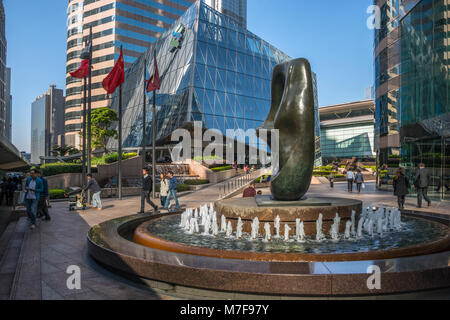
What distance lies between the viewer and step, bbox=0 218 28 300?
5.31 meters

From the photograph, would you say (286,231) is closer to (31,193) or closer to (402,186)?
(402,186)

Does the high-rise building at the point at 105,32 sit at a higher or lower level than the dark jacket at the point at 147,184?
higher

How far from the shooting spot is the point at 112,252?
5.75 meters

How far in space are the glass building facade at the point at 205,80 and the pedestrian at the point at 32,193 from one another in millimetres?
33062

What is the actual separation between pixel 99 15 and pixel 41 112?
128697 mm

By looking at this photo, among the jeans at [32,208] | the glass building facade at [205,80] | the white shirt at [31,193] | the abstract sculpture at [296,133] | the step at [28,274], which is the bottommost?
the step at [28,274]

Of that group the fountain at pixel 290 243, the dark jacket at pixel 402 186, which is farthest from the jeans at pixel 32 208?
the dark jacket at pixel 402 186

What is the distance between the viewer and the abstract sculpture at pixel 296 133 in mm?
8695

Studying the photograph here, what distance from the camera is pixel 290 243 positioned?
7422 mm

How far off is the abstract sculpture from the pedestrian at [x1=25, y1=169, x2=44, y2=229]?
23.5 feet

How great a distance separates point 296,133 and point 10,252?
721 centimetres

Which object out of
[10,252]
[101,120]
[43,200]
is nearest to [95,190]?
[43,200]

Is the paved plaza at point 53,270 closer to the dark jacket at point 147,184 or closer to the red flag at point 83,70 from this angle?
the dark jacket at point 147,184
